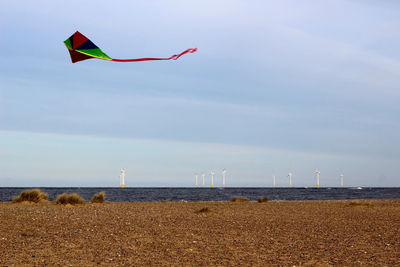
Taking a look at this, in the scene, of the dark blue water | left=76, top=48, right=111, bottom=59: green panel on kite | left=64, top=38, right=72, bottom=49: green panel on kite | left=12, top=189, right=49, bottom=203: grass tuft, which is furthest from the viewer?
the dark blue water

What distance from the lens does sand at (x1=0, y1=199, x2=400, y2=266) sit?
1120cm

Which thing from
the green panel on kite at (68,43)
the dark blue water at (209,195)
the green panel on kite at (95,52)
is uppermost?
the green panel on kite at (68,43)

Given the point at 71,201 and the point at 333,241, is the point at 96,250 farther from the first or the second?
the point at 71,201

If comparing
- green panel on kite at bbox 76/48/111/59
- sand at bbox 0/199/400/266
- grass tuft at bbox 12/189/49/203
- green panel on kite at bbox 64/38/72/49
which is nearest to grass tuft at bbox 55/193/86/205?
grass tuft at bbox 12/189/49/203

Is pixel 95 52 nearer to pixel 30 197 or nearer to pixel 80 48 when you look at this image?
pixel 80 48

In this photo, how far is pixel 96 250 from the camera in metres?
12.2

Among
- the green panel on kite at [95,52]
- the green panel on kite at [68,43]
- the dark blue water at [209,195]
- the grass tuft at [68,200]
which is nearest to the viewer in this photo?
the green panel on kite at [95,52]

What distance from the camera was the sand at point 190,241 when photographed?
11.2m

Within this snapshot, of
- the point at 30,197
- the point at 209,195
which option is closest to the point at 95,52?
the point at 30,197

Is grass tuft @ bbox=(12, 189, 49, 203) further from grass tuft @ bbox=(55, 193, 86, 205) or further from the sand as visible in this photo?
the sand

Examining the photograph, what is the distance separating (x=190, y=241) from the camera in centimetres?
1392

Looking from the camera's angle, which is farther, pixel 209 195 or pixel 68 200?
pixel 209 195

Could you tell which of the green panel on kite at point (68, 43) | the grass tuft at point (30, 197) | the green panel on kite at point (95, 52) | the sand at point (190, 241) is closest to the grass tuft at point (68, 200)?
the grass tuft at point (30, 197)

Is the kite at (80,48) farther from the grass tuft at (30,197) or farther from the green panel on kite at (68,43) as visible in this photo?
the grass tuft at (30,197)
